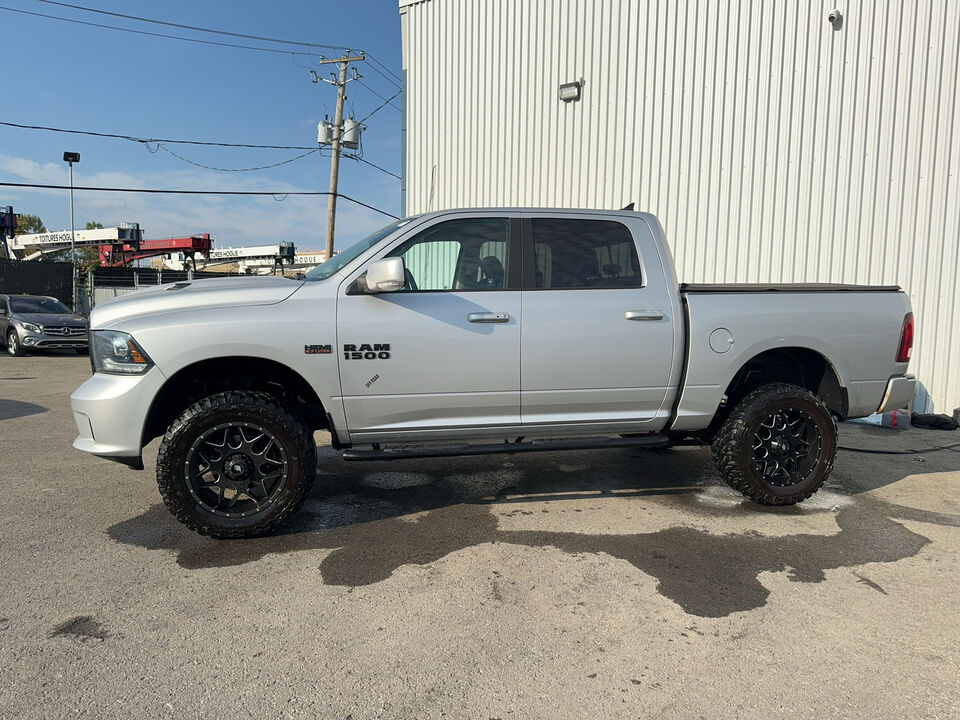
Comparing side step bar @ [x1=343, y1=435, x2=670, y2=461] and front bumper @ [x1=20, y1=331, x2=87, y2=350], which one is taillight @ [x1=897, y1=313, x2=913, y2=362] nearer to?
side step bar @ [x1=343, y1=435, x2=670, y2=461]

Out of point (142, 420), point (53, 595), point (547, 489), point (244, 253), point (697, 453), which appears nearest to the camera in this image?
point (53, 595)

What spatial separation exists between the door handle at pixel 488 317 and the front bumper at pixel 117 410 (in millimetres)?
1817

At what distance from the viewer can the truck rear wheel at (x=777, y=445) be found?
423cm

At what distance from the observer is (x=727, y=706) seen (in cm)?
220

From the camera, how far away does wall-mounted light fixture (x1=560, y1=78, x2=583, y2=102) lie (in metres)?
9.73

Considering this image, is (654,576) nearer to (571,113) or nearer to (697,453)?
(697,453)

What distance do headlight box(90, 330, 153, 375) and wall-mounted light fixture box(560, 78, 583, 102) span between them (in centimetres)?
825

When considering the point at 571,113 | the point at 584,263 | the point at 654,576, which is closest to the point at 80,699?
the point at 654,576

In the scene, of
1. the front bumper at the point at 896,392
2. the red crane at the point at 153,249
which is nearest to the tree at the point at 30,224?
the red crane at the point at 153,249

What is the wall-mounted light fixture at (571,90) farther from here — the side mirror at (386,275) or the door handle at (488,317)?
the side mirror at (386,275)

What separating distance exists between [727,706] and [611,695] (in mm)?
407

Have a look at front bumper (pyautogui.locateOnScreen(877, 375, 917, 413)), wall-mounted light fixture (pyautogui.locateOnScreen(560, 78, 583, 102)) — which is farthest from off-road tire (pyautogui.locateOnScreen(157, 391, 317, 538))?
wall-mounted light fixture (pyautogui.locateOnScreen(560, 78, 583, 102))

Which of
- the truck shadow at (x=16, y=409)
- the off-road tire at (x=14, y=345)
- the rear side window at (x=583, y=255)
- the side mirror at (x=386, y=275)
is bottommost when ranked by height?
the truck shadow at (x=16, y=409)

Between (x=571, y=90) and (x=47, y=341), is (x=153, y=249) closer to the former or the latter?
(x=47, y=341)
